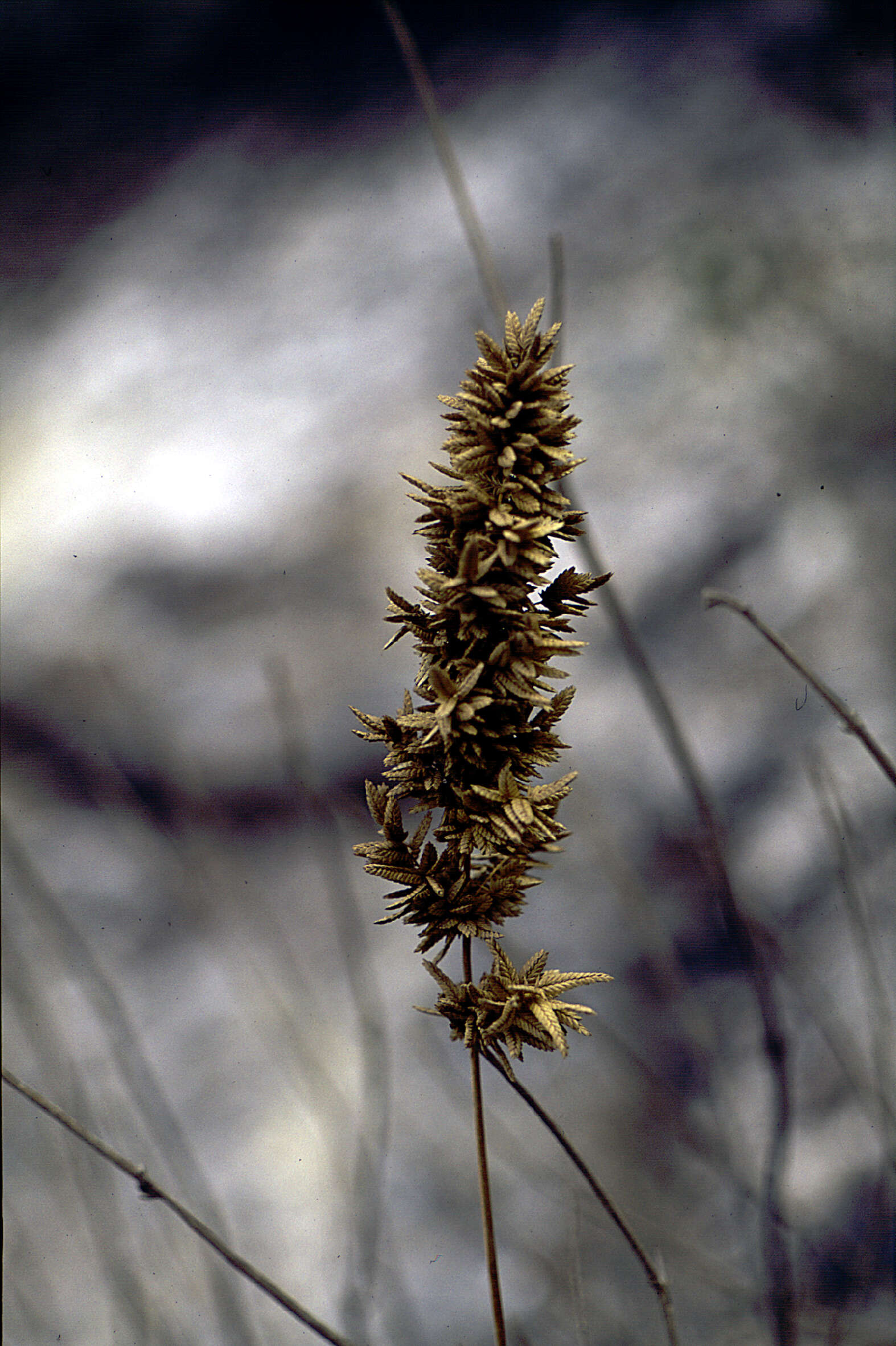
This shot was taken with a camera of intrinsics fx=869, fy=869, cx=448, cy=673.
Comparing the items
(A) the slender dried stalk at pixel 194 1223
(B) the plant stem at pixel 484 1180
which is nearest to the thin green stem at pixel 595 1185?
(B) the plant stem at pixel 484 1180

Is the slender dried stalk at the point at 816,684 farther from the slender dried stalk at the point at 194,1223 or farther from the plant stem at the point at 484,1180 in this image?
the slender dried stalk at the point at 194,1223

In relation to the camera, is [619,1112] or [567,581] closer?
[567,581]

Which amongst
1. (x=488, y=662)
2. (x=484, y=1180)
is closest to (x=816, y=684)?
(x=488, y=662)

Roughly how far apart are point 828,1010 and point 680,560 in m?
0.30

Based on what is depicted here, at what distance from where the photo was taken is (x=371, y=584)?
56 centimetres

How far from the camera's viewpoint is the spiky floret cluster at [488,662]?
0.31 m

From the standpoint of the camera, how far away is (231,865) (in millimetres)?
557

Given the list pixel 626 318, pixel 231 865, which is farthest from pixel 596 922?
pixel 626 318

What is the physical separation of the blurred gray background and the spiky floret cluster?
22 centimetres

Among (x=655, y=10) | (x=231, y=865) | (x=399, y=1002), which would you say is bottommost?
(x=399, y=1002)

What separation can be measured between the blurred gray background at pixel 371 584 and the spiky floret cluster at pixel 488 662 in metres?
0.22

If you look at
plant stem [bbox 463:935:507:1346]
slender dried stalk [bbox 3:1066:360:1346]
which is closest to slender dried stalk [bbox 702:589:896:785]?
plant stem [bbox 463:935:507:1346]

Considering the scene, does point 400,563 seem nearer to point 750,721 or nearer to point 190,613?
point 190,613

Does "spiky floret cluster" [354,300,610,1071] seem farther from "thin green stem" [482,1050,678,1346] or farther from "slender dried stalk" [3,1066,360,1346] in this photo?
"slender dried stalk" [3,1066,360,1346]
